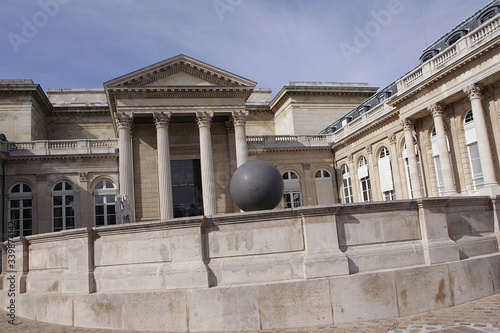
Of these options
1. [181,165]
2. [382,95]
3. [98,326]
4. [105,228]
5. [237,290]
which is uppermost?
[382,95]

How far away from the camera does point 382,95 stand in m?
33.4

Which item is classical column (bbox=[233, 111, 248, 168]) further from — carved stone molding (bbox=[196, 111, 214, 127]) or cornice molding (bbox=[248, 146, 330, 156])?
cornice molding (bbox=[248, 146, 330, 156])

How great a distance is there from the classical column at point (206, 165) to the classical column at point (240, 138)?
1862mm

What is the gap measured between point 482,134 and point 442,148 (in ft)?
9.54

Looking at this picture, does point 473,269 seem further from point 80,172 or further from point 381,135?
point 80,172

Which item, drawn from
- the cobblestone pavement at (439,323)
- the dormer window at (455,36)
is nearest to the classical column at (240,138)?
the dormer window at (455,36)

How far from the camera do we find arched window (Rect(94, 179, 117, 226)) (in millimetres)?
34312

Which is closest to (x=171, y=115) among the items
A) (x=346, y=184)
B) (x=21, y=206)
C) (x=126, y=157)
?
(x=126, y=157)

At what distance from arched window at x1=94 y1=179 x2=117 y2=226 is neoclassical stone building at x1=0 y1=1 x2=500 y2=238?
0.26ft

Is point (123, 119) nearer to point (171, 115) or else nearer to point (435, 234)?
point (171, 115)

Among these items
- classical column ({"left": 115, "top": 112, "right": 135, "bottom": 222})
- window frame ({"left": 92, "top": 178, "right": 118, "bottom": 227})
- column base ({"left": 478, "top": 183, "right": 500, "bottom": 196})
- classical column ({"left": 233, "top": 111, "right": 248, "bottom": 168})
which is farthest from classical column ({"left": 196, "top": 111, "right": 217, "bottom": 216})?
column base ({"left": 478, "top": 183, "right": 500, "bottom": 196})

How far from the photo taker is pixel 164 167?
98.7ft

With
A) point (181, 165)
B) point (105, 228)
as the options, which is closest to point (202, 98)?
point (181, 165)

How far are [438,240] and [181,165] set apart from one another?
26.0 m
